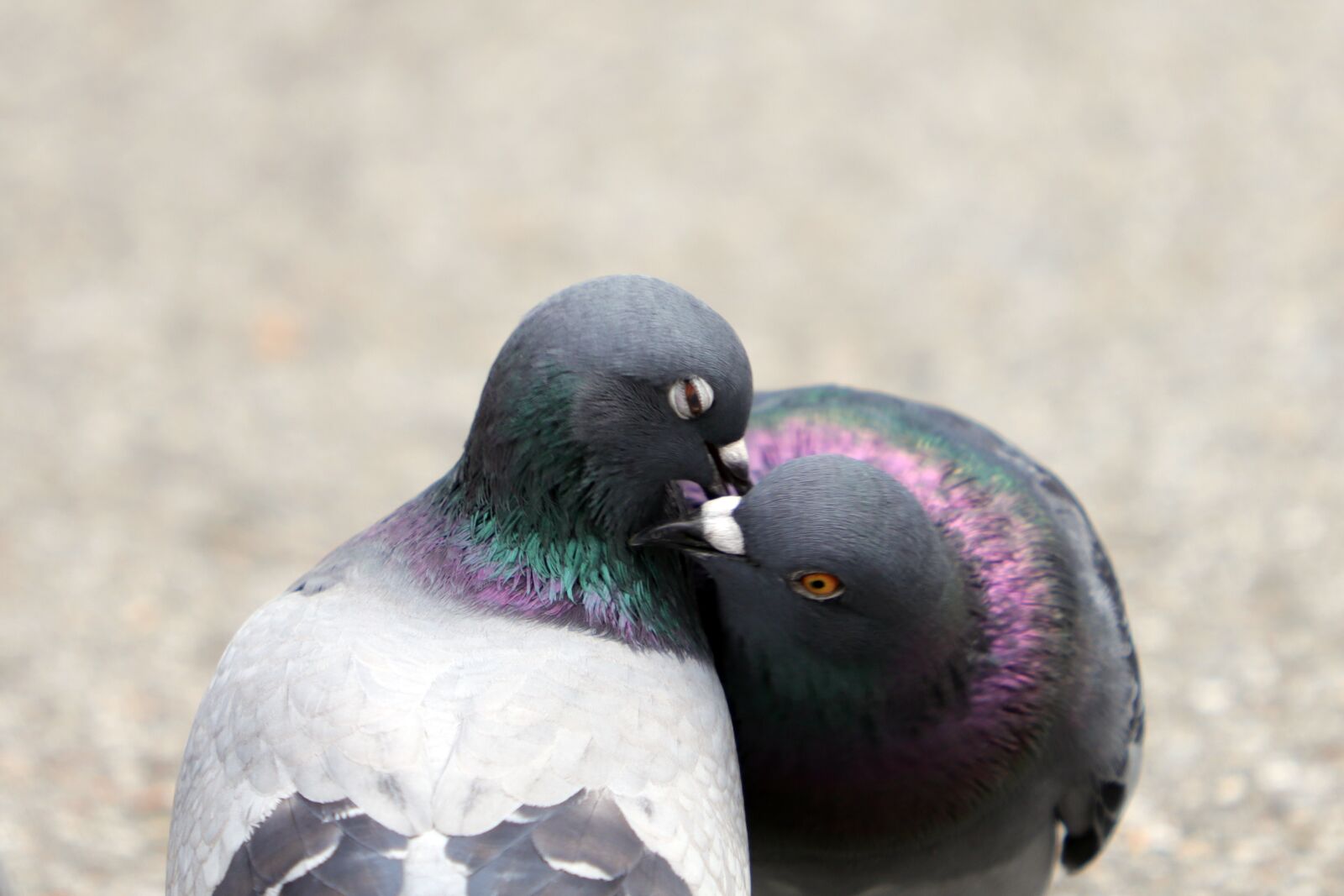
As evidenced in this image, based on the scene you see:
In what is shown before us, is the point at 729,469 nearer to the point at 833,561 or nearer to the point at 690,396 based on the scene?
the point at 690,396

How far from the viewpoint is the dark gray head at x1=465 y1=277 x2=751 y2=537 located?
3.15 metres

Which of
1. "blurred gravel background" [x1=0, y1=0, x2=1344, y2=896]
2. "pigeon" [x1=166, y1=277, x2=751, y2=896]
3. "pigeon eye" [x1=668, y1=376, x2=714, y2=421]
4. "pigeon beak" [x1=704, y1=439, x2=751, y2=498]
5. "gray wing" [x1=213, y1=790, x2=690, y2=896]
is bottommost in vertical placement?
"gray wing" [x1=213, y1=790, x2=690, y2=896]

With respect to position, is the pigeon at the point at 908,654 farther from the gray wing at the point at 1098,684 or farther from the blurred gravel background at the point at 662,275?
the blurred gravel background at the point at 662,275

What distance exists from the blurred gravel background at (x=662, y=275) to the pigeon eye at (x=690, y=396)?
270 centimetres

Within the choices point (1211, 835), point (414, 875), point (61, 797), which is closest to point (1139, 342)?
point (1211, 835)

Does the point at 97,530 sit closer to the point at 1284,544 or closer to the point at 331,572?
the point at 331,572

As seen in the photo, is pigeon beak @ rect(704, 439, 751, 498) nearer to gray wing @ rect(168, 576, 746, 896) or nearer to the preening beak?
the preening beak

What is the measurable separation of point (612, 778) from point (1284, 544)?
4474mm

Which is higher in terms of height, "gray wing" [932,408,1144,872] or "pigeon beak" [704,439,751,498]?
"pigeon beak" [704,439,751,498]

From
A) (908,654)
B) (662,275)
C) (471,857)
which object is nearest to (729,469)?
(908,654)

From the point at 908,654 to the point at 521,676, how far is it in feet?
2.78

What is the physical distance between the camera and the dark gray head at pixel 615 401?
3145 mm

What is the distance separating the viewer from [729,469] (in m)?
3.36

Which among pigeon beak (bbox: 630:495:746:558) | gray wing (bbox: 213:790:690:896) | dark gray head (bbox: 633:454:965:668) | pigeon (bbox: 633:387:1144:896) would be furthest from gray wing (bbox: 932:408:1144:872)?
gray wing (bbox: 213:790:690:896)
